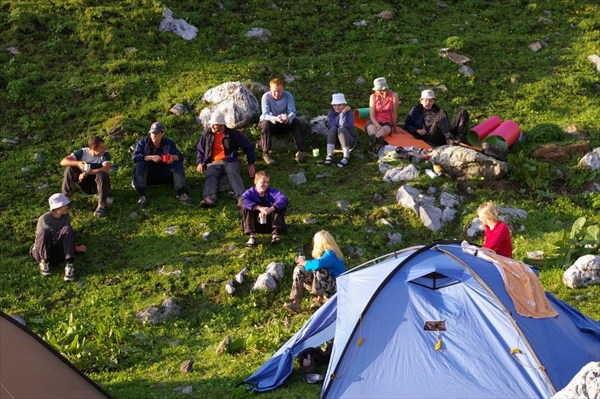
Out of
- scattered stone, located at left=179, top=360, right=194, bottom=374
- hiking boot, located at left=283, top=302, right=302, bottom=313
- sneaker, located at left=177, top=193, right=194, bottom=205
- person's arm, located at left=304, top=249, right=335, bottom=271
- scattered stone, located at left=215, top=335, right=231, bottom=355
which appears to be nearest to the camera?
scattered stone, located at left=179, top=360, right=194, bottom=374

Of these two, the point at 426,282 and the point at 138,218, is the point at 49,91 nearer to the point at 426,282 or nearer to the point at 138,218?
the point at 138,218

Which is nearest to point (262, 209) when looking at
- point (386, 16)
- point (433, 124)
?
point (433, 124)

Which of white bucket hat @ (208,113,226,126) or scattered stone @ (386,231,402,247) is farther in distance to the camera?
white bucket hat @ (208,113,226,126)

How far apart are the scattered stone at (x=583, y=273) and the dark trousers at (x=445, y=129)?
16.3 feet

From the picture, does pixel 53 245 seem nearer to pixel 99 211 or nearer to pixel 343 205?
pixel 99 211

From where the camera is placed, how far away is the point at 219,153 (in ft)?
47.7

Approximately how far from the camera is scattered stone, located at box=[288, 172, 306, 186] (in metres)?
14.9

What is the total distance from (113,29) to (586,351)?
14.0 metres

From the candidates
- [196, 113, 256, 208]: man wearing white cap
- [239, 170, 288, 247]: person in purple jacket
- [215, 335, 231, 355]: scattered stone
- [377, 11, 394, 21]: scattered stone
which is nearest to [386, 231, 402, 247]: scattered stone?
[239, 170, 288, 247]: person in purple jacket

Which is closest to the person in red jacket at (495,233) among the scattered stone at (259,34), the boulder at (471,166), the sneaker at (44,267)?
the boulder at (471,166)

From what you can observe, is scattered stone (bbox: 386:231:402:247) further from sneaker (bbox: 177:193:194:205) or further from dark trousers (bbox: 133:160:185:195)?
dark trousers (bbox: 133:160:185:195)

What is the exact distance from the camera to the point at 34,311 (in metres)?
11.7

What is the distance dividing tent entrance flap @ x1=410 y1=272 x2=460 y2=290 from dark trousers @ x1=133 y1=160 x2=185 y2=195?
629 cm

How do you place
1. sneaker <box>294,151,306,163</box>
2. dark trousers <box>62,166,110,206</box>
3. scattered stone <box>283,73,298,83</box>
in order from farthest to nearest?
scattered stone <box>283,73,298,83</box> < sneaker <box>294,151,306,163</box> < dark trousers <box>62,166,110,206</box>
